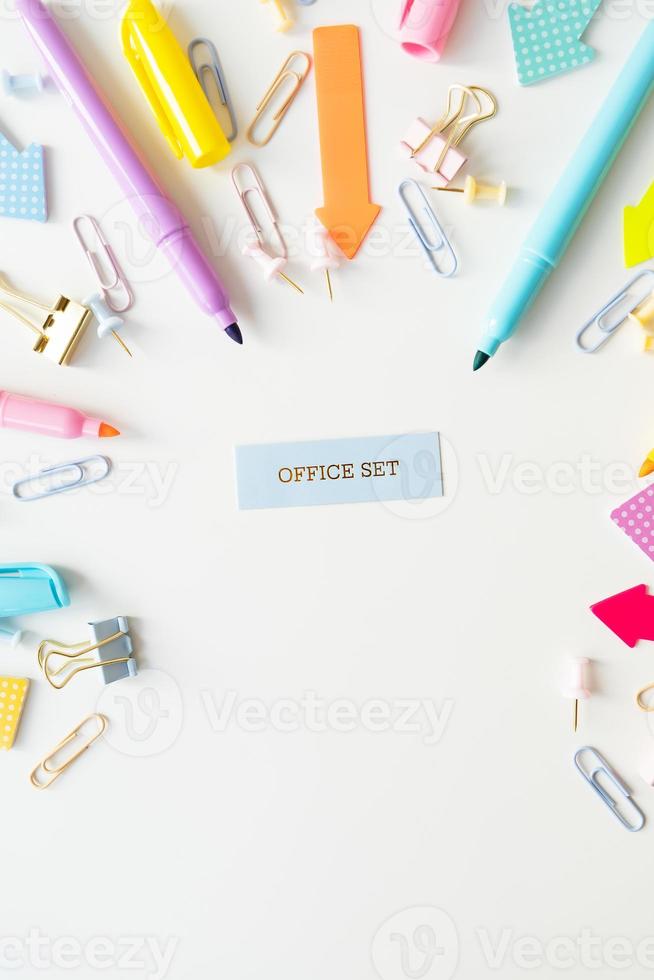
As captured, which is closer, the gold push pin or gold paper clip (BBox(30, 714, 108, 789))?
the gold push pin

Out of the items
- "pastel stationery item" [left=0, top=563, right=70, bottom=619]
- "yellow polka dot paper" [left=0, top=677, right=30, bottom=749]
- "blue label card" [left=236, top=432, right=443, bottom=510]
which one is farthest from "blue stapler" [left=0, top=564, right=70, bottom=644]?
"blue label card" [left=236, top=432, right=443, bottom=510]

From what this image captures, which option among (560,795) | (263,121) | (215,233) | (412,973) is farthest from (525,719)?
(263,121)

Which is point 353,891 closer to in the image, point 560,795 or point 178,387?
point 560,795

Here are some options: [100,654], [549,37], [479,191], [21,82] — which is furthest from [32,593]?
[549,37]

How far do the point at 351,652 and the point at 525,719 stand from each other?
0.91 feet

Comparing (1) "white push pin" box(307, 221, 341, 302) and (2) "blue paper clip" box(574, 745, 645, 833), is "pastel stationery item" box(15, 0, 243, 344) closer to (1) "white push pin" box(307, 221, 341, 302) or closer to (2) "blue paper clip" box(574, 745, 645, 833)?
(1) "white push pin" box(307, 221, 341, 302)

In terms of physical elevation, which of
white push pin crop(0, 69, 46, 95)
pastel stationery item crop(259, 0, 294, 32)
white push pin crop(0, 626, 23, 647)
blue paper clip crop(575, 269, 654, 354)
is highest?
pastel stationery item crop(259, 0, 294, 32)

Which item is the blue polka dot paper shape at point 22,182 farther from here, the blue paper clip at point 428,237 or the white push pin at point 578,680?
the white push pin at point 578,680

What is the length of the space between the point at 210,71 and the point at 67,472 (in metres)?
0.62

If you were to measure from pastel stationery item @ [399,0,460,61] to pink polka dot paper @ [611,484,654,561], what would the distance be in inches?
27.1

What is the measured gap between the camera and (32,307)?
1.14 metres

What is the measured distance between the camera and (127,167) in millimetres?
1063

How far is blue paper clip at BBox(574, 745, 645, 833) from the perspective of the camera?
1.13 meters

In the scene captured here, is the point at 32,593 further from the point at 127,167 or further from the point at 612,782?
the point at 612,782
